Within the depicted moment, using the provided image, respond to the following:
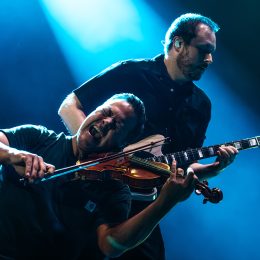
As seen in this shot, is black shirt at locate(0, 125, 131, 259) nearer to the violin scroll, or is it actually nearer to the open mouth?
the open mouth

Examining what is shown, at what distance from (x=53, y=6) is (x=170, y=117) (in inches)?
69.4

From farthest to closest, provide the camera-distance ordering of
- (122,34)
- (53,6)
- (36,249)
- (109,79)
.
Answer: (122,34)
(53,6)
(109,79)
(36,249)

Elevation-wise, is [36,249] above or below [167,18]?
below

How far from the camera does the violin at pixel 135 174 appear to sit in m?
2.08

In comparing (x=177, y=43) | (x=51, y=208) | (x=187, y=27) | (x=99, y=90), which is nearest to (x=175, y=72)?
(x=177, y=43)

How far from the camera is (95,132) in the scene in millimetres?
2094

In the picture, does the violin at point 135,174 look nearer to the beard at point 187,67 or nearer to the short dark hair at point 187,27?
the beard at point 187,67

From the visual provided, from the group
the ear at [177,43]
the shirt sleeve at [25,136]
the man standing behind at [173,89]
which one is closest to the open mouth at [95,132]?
the shirt sleeve at [25,136]

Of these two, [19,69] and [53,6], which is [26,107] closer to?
[19,69]

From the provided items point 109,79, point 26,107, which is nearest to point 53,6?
point 26,107

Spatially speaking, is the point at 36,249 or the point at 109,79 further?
the point at 109,79

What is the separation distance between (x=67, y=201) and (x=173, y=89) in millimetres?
1508

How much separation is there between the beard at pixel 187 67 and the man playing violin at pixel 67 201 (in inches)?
40.5

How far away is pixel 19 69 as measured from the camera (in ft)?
11.4
